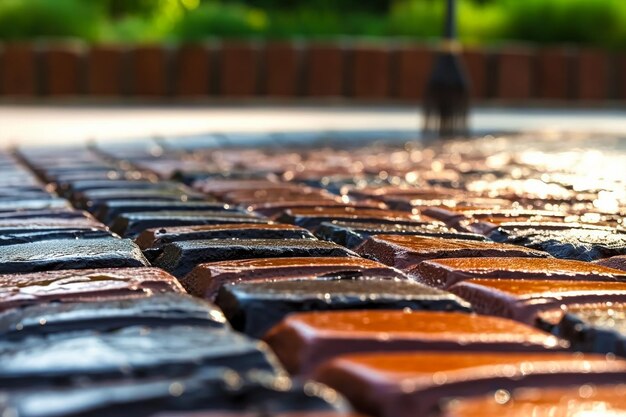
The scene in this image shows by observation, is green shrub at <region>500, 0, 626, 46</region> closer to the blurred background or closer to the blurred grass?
the blurred grass

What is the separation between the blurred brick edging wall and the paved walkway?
0.72 meters

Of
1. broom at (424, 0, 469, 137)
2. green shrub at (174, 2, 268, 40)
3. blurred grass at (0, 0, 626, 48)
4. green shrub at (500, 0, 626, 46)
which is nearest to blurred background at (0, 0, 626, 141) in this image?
green shrub at (500, 0, 626, 46)

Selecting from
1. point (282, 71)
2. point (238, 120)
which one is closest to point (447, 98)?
point (238, 120)

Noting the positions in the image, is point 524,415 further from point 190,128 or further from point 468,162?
point 190,128

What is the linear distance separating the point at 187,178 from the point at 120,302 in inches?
94.4

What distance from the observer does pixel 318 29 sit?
15.5 metres

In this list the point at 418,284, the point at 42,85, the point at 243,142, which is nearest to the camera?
the point at 418,284

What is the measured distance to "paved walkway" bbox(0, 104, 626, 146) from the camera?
24.3 ft

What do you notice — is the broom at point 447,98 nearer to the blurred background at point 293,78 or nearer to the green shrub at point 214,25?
the blurred background at point 293,78

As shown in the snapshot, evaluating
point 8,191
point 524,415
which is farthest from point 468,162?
point 524,415

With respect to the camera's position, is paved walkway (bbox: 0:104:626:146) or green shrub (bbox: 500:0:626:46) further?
green shrub (bbox: 500:0:626:46)

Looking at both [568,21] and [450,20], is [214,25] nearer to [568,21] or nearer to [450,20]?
[568,21]

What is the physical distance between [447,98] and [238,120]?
1.69 m

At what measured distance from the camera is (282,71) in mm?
11344
